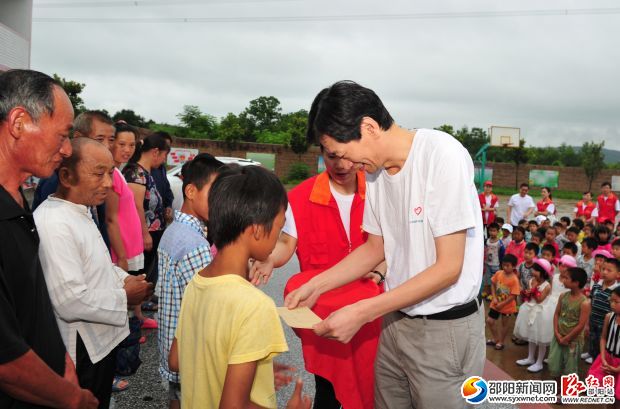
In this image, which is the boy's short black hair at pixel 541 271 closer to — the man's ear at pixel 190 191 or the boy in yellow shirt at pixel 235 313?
the man's ear at pixel 190 191

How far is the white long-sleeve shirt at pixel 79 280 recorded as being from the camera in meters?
2.02

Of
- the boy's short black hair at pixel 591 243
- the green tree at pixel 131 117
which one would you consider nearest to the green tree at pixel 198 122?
the green tree at pixel 131 117

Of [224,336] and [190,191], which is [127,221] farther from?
[224,336]

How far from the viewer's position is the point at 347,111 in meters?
1.85

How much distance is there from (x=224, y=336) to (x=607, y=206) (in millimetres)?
11239

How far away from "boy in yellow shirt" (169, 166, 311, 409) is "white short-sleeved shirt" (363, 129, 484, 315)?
514mm

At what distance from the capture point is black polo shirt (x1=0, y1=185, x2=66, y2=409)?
1.25m

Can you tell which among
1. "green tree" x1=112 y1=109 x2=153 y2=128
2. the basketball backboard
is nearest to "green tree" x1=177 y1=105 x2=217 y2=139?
"green tree" x1=112 y1=109 x2=153 y2=128

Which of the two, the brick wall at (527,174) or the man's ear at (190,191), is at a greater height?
the brick wall at (527,174)

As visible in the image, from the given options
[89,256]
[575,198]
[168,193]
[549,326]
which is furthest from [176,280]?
[575,198]

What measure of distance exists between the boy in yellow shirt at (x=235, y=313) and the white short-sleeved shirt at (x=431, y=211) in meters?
0.51

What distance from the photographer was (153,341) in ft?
14.5

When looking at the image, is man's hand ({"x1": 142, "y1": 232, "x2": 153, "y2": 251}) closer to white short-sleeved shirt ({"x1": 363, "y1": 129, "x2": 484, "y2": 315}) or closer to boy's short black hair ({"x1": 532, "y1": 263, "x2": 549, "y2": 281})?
white short-sleeved shirt ({"x1": 363, "y1": 129, "x2": 484, "y2": 315})

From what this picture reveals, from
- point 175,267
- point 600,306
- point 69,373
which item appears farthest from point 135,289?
point 600,306
